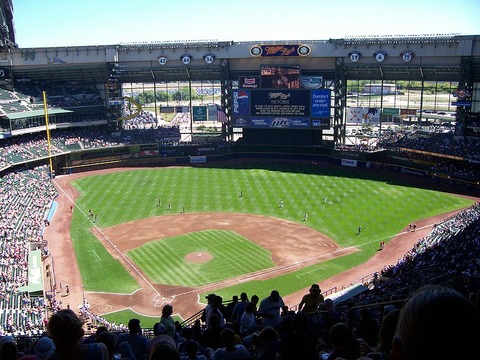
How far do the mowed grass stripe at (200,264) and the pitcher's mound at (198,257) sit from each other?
314 mm

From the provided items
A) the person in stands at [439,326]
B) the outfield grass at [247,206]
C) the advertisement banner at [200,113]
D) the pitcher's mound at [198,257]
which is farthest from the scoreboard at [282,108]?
the person in stands at [439,326]

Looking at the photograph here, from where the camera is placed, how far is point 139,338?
963 cm

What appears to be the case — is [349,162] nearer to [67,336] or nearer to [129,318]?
[129,318]

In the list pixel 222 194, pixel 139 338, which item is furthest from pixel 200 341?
pixel 222 194

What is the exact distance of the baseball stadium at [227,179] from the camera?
112 feet

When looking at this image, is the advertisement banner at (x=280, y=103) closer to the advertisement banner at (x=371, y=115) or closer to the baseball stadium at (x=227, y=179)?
the baseball stadium at (x=227, y=179)

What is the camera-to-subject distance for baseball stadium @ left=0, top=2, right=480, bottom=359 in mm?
34250

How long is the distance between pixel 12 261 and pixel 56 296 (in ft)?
13.3

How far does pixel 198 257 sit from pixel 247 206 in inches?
570

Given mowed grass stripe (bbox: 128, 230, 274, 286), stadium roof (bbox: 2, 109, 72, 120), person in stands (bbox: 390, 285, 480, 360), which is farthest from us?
stadium roof (bbox: 2, 109, 72, 120)

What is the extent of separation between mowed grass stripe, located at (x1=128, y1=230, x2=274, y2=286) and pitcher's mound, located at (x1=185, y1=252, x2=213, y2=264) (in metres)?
0.31

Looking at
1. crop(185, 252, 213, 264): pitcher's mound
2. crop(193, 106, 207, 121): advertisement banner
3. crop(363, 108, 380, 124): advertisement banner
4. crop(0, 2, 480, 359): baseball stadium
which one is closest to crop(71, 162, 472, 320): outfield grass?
crop(0, 2, 480, 359): baseball stadium

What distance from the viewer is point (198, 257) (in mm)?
39562

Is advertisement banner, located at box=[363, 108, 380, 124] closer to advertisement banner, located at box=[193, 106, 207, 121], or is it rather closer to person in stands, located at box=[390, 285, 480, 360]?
advertisement banner, located at box=[193, 106, 207, 121]
